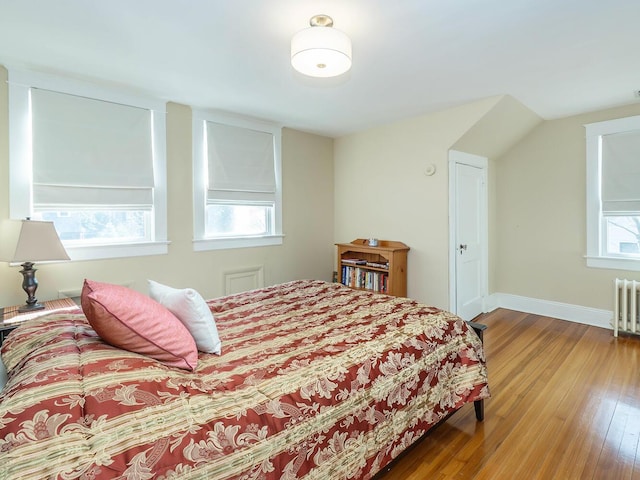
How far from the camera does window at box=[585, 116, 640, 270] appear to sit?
349cm

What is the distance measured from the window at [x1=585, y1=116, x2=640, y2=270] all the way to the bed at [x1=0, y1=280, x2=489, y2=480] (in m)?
2.70

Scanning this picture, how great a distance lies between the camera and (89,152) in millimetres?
2855

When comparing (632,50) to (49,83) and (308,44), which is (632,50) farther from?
(49,83)

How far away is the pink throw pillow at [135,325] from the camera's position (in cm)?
128

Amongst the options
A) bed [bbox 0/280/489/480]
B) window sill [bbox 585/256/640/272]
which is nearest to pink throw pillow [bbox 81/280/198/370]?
bed [bbox 0/280/489/480]

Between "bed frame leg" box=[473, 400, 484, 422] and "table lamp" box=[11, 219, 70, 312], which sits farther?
"table lamp" box=[11, 219, 70, 312]

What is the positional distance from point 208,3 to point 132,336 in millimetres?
1722

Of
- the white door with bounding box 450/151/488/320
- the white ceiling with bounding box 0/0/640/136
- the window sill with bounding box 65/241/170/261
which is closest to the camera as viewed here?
the white ceiling with bounding box 0/0/640/136

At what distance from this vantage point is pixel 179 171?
11.2 ft

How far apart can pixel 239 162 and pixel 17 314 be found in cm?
237

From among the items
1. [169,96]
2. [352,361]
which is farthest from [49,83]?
[352,361]

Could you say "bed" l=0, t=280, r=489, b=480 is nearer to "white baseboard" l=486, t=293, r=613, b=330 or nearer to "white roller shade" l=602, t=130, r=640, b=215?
"white baseboard" l=486, t=293, r=613, b=330

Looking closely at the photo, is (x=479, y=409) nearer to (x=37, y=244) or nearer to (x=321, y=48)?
(x=321, y=48)

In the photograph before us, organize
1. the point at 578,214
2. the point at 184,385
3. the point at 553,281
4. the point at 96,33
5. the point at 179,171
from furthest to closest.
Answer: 1. the point at 553,281
2. the point at 578,214
3. the point at 179,171
4. the point at 96,33
5. the point at 184,385
